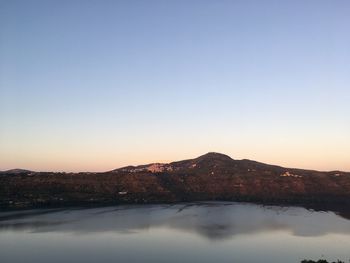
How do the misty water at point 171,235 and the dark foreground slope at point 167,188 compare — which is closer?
the misty water at point 171,235

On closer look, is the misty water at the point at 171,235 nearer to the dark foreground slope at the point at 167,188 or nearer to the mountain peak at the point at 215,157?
the dark foreground slope at the point at 167,188

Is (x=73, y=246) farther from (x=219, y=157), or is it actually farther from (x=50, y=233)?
(x=219, y=157)

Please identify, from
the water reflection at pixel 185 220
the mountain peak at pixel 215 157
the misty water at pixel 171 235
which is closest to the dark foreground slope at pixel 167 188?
the water reflection at pixel 185 220

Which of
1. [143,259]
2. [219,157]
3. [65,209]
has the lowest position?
[143,259]

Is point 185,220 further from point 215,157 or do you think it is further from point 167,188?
point 215,157

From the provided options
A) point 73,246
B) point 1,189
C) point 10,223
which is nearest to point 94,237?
point 73,246

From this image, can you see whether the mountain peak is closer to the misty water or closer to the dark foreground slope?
the dark foreground slope

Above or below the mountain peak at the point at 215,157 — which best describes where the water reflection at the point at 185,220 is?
below
